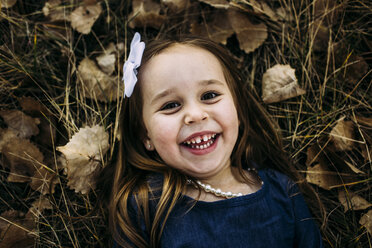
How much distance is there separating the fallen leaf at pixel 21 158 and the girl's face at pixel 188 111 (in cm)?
92

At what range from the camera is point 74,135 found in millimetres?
2215

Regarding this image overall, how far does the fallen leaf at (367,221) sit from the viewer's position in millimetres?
2145

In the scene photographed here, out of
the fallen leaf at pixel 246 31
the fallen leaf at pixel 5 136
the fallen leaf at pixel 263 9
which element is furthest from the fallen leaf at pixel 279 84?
the fallen leaf at pixel 5 136

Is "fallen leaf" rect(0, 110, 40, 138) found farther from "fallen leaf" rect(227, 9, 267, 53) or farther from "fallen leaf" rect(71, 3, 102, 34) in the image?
"fallen leaf" rect(227, 9, 267, 53)

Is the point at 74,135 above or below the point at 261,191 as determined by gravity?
above

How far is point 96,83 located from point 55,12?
733 millimetres

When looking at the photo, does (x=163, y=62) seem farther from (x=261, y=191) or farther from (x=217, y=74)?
(x=261, y=191)

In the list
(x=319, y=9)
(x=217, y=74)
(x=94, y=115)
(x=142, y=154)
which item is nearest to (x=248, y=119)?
(x=217, y=74)

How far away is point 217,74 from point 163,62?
0.37 m

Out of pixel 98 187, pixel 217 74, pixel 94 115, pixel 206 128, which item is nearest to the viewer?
pixel 206 128

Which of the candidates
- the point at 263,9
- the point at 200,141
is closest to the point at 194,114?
the point at 200,141

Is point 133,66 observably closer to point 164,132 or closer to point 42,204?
point 164,132

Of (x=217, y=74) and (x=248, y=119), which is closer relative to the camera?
(x=217, y=74)

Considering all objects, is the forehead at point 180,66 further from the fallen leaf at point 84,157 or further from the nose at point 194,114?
the fallen leaf at point 84,157
